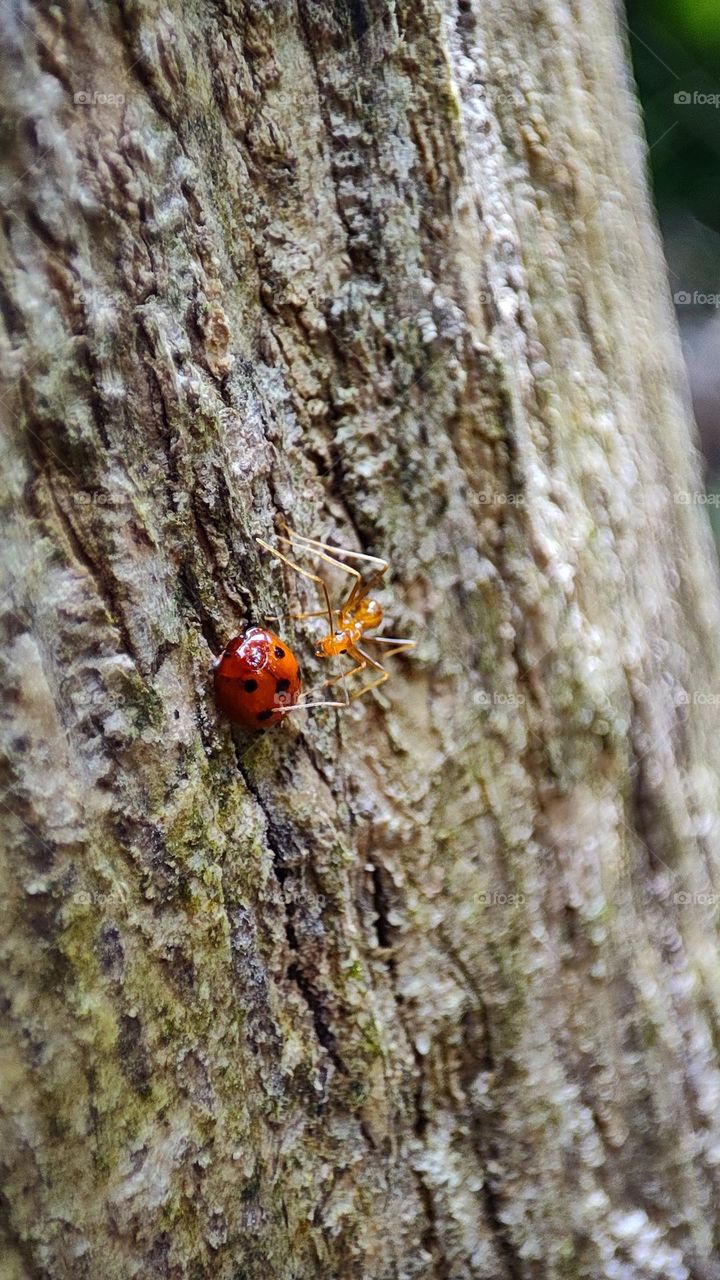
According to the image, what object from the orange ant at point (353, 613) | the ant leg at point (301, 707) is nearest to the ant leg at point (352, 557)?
the orange ant at point (353, 613)

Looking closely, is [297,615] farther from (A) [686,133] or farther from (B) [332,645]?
(A) [686,133]

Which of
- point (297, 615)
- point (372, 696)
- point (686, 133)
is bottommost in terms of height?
point (372, 696)

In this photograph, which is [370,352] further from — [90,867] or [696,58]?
[696,58]

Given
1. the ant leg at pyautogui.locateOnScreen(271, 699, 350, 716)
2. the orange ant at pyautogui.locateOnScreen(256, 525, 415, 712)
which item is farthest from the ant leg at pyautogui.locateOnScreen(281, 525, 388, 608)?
the ant leg at pyautogui.locateOnScreen(271, 699, 350, 716)

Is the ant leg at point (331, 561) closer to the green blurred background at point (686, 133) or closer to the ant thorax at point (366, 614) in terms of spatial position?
the ant thorax at point (366, 614)

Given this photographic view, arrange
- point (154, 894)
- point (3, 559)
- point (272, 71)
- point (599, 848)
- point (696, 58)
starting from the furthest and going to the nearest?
point (696, 58) → point (599, 848) → point (272, 71) → point (154, 894) → point (3, 559)

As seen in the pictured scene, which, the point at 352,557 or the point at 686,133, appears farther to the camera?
the point at 686,133

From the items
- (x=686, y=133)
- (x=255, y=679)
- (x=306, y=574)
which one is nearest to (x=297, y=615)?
(x=306, y=574)

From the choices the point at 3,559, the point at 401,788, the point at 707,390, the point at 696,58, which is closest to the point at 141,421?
the point at 3,559
